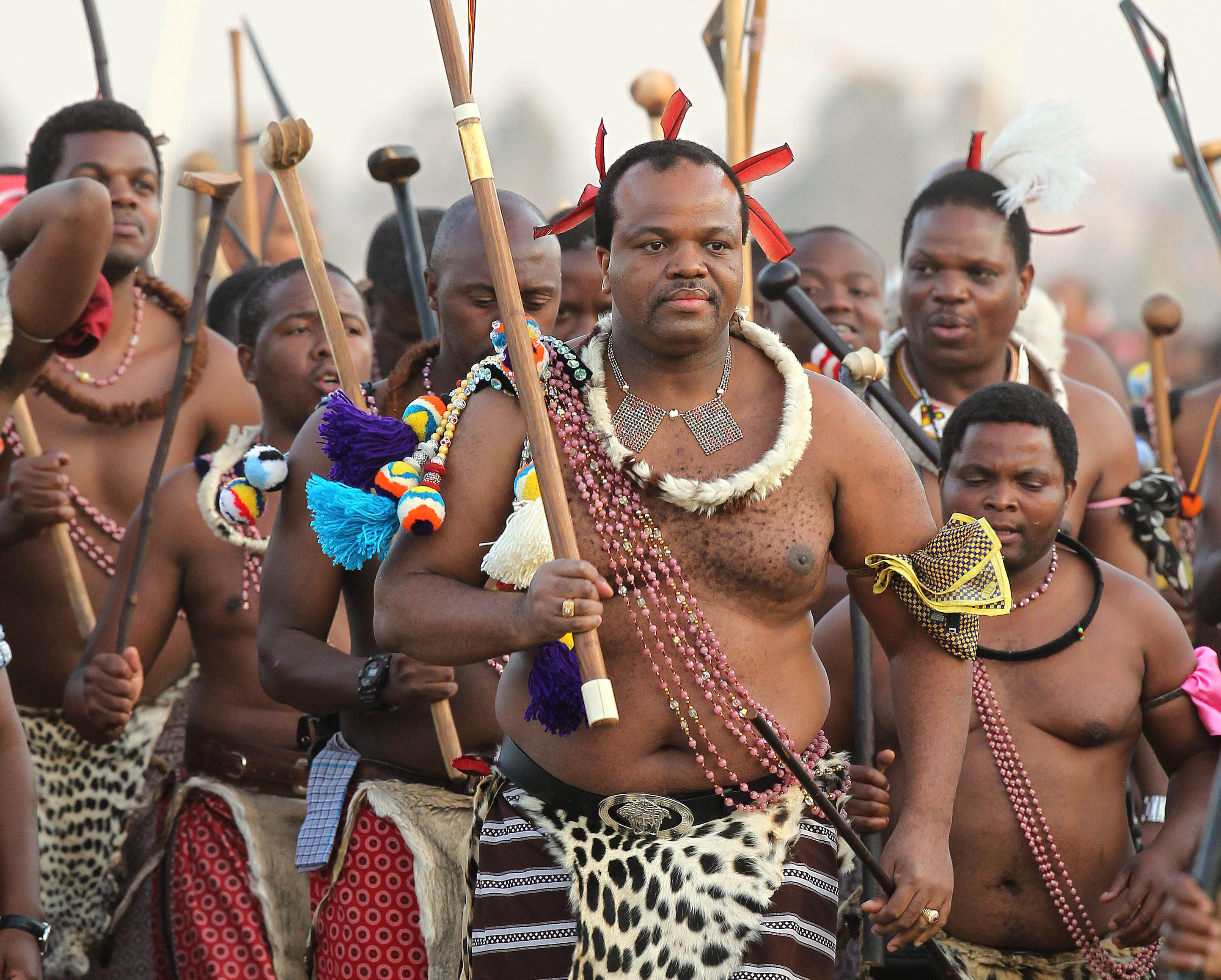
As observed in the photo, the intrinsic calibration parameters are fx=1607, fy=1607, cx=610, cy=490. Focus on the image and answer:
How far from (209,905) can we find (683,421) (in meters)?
2.12

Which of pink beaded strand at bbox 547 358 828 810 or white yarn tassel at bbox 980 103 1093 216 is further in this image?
white yarn tassel at bbox 980 103 1093 216

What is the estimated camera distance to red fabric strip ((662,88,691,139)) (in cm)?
347

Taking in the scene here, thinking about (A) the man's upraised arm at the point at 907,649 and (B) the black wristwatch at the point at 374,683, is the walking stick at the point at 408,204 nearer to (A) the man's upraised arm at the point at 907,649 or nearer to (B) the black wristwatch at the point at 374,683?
(B) the black wristwatch at the point at 374,683

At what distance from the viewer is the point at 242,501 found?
4.53 m

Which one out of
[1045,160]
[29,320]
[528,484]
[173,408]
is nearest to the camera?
[528,484]

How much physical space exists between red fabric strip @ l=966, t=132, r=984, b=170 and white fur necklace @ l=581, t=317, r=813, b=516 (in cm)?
249

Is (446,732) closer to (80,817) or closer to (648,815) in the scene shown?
(648,815)

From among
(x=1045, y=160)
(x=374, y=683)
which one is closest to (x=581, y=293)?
(x=1045, y=160)

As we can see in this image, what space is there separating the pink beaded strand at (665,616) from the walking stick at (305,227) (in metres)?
1.02

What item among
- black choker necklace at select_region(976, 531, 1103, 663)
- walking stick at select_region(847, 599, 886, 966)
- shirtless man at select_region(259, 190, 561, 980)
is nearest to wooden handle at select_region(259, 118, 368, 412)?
shirtless man at select_region(259, 190, 561, 980)

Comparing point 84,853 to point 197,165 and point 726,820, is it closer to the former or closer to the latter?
point 726,820

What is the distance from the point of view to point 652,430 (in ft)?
10.8

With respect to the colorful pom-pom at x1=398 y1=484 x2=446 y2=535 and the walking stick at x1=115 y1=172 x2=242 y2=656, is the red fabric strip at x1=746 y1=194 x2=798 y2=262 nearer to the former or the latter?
the colorful pom-pom at x1=398 y1=484 x2=446 y2=535

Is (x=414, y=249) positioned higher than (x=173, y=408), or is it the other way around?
(x=414, y=249)
